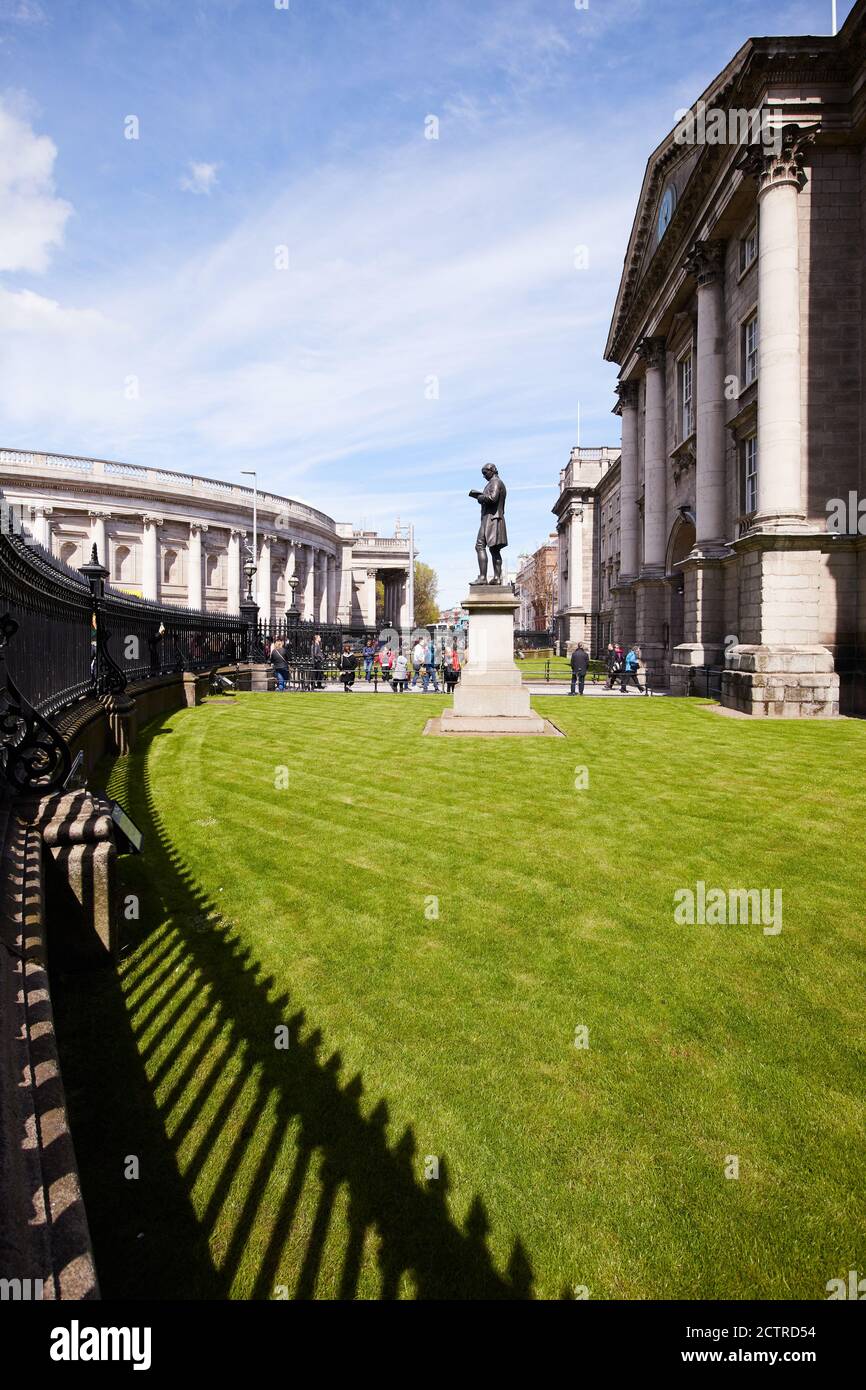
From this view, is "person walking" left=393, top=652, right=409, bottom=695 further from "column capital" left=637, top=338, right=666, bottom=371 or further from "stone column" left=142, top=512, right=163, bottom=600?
"stone column" left=142, top=512, right=163, bottom=600

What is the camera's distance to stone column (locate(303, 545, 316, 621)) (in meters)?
70.9

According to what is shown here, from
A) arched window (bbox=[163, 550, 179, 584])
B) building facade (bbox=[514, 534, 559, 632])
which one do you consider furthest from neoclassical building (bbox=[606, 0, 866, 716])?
building facade (bbox=[514, 534, 559, 632])

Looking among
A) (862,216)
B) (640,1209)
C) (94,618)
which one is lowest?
(640,1209)

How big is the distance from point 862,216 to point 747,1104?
73.5 feet

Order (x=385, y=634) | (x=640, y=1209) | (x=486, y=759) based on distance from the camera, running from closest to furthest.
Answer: (x=640, y=1209), (x=486, y=759), (x=385, y=634)

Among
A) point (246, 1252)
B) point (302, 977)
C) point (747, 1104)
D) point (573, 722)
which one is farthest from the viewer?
point (573, 722)

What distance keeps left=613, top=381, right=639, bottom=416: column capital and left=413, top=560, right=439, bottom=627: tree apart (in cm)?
7815

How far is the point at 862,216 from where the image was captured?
18.0 metres

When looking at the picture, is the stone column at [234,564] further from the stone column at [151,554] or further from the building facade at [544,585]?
the building facade at [544,585]

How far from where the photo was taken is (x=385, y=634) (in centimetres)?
4612

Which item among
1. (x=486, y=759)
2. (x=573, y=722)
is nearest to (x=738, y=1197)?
(x=486, y=759)

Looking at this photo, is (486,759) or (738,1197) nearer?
(738,1197)

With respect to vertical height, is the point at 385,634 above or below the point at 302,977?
above
